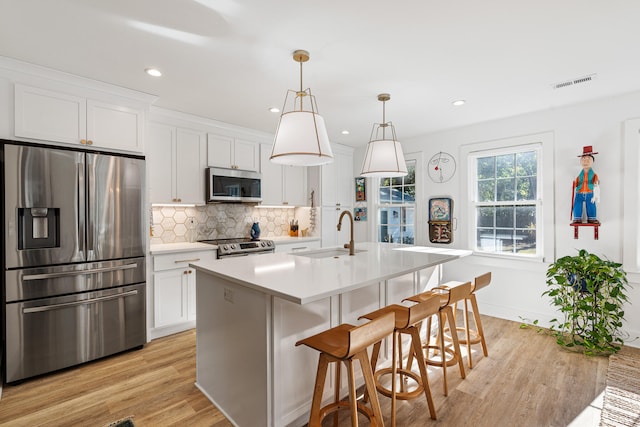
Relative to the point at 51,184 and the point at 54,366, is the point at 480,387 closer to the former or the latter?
the point at 54,366

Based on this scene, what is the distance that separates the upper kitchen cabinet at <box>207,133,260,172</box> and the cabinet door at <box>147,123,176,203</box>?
1.52 ft

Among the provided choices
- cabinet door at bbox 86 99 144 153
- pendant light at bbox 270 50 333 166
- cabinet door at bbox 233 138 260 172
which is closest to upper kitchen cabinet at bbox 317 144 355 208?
cabinet door at bbox 233 138 260 172

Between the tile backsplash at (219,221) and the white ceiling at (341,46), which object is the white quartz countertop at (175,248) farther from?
the white ceiling at (341,46)

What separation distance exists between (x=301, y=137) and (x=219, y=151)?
7.63 ft

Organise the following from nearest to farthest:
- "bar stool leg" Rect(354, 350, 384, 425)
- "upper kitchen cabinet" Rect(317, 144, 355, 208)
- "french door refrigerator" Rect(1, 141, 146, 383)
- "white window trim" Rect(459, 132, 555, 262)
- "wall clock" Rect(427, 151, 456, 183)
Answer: "bar stool leg" Rect(354, 350, 384, 425) → "french door refrigerator" Rect(1, 141, 146, 383) → "white window trim" Rect(459, 132, 555, 262) → "wall clock" Rect(427, 151, 456, 183) → "upper kitchen cabinet" Rect(317, 144, 355, 208)

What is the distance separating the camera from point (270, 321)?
1.68 m

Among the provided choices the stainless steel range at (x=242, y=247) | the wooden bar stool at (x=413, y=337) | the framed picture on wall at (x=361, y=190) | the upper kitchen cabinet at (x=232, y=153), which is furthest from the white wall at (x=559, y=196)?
the upper kitchen cabinet at (x=232, y=153)

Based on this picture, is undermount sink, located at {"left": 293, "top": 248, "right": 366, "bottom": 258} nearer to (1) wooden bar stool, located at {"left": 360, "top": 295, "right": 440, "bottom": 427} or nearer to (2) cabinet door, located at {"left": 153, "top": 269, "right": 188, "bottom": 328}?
(1) wooden bar stool, located at {"left": 360, "top": 295, "right": 440, "bottom": 427}

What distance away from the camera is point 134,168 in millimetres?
2977

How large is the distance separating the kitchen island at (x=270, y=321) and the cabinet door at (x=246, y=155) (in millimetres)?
2171

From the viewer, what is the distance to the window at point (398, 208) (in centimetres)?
489

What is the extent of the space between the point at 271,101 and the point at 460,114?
2.20 m

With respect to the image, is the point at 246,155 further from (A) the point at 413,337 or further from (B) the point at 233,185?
(A) the point at 413,337

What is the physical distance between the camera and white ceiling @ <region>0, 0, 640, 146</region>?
1818 mm
